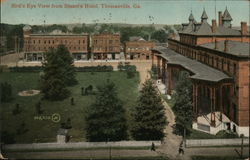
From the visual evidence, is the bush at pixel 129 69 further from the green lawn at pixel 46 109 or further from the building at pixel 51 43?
the building at pixel 51 43

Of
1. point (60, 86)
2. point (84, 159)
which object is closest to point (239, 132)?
point (84, 159)

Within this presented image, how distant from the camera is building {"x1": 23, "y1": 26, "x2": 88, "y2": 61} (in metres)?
42.8

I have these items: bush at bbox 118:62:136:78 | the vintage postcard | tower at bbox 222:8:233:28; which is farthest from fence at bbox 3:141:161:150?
tower at bbox 222:8:233:28

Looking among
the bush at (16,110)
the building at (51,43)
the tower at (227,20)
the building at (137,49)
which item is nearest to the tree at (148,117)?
the bush at (16,110)

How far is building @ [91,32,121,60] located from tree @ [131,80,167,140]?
95.3ft

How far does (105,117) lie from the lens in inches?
945

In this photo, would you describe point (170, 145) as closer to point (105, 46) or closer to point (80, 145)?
point (80, 145)

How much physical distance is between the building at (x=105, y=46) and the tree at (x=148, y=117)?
2906 centimetres

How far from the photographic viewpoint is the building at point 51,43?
4284cm

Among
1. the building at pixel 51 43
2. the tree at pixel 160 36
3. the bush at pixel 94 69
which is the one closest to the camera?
the building at pixel 51 43

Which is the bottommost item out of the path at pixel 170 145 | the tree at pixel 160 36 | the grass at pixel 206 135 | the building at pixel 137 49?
the path at pixel 170 145

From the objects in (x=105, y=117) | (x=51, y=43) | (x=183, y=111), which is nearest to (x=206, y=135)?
(x=183, y=111)

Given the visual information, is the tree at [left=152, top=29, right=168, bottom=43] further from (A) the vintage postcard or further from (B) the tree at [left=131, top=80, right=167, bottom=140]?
(B) the tree at [left=131, top=80, right=167, bottom=140]

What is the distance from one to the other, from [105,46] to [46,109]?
2886cm
